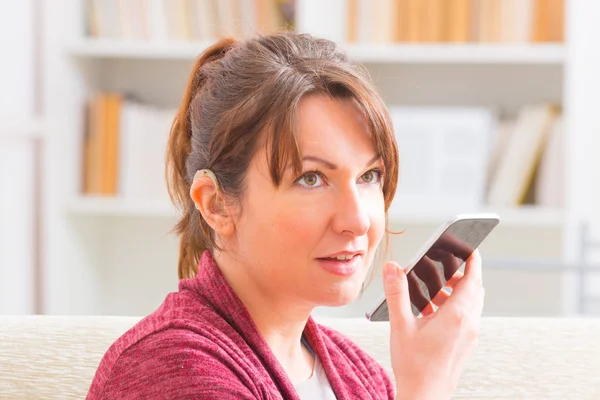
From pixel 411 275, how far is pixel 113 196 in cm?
203

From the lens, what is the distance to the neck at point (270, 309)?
100 centimetres

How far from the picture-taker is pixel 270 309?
1008 millimetres

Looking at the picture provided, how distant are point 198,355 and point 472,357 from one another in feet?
1.52

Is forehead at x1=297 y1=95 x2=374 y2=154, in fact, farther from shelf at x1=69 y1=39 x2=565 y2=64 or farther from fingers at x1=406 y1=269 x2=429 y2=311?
shelf at x1=69 y1=39 x2=565 y2=64

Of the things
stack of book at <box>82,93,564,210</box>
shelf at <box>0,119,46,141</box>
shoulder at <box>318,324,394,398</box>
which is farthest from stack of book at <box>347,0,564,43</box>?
shoulder at <box>318,324,394,398</box>

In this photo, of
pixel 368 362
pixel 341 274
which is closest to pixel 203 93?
pixel 341 274

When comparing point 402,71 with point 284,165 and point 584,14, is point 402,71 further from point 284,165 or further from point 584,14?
point 284,165

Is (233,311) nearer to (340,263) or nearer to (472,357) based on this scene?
(340,263)

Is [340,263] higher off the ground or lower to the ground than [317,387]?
higher

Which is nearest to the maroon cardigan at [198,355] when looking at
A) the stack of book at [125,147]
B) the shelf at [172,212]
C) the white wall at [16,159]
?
the shelf at [172,212]

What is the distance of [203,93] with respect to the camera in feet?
3.44

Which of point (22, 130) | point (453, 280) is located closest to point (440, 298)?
point (453, 280)

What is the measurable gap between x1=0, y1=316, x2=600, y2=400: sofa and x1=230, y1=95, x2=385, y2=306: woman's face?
30 centimetres

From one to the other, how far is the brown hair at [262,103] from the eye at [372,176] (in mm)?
13
